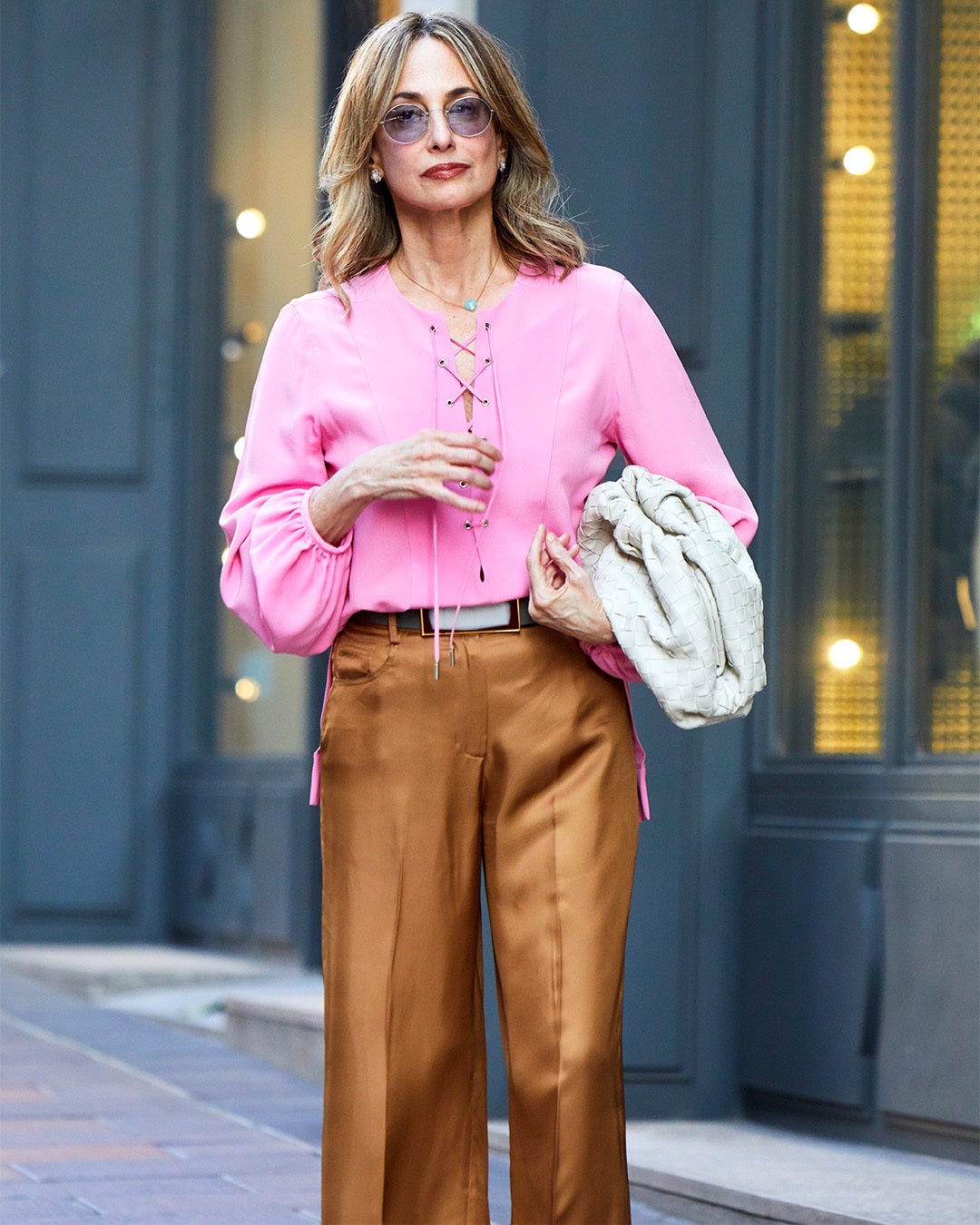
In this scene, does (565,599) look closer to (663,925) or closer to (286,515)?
(286,515)

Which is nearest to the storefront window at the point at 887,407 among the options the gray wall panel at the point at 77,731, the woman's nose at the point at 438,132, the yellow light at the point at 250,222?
the woman's nose at the point at 438,132

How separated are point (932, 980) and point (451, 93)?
2509 millimetres

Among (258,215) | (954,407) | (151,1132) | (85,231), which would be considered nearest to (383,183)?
(954,407)

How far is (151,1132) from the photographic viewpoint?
4980 mm

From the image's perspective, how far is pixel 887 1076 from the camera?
4.49 m

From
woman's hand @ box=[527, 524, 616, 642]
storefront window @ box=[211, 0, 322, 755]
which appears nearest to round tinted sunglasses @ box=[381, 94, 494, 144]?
woman's hand @ box=[527, 524, 616, 642]

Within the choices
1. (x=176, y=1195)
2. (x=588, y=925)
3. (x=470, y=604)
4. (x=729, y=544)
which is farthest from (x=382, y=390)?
(x=176, y=1195)

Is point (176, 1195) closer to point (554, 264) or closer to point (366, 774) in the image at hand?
point (366, 774)

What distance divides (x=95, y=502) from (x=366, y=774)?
671 cm

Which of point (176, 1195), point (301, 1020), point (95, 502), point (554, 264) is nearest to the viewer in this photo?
point (554, 264)

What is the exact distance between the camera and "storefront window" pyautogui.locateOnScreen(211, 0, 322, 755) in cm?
867

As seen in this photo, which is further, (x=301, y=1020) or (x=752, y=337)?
(x=301, y=1020)

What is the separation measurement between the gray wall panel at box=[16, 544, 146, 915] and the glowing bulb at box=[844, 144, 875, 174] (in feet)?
15.9

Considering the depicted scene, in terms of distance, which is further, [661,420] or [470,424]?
[661,420]
